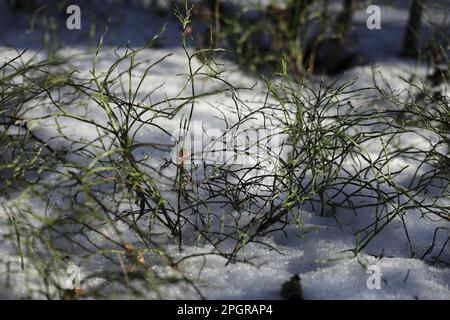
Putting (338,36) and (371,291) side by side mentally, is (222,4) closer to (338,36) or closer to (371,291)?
(338,36)

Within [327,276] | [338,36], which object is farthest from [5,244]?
[338,36]

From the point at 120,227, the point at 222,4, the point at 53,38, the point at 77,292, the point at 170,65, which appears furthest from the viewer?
the point at 222,4

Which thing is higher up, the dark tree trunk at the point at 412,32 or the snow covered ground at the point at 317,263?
the dark tree trunk at the point at 412,32

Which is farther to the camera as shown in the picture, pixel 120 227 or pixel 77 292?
pixel 120 227

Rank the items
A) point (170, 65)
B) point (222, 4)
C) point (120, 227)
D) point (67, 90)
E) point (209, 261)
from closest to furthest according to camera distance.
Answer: point (209, 261), point (120, 227), point (67, 90), point (170, 65), point (222, 4)

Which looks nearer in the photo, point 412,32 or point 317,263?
point 317,263

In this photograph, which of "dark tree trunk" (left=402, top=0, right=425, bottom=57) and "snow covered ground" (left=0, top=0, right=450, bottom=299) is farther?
"dark tree trunk" (left=402, top=0, right=425, bottom=57)

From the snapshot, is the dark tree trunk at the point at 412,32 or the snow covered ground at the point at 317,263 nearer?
the snow covered ground at the point at 317,263

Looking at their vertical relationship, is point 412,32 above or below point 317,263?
above

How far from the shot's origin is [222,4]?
10.8 ft

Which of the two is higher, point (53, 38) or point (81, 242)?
point (53, 38)

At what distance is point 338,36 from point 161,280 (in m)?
1.74

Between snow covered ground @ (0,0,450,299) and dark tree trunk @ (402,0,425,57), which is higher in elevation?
dark tree trunk @ (402,0,425,57)
